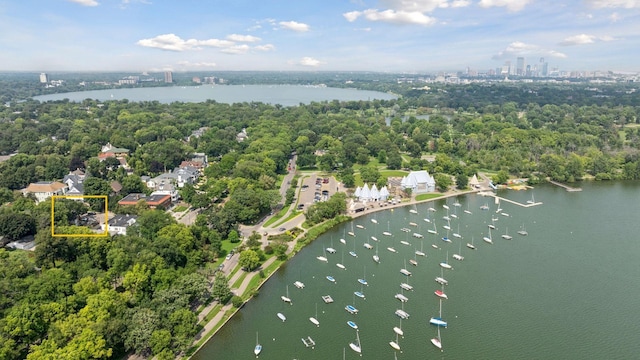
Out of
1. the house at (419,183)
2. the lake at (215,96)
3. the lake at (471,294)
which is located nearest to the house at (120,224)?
the lake at (471,294)

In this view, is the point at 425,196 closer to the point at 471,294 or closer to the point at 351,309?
the point at 471,294

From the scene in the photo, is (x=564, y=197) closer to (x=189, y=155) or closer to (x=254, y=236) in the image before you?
(x=254, y=236)

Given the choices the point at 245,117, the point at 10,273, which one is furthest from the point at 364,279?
Result: the point at 245,117

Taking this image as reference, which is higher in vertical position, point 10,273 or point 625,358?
point 10,273

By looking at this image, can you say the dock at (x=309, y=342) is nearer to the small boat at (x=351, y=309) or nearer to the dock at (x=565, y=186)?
the small boat at (x=351, y=309)

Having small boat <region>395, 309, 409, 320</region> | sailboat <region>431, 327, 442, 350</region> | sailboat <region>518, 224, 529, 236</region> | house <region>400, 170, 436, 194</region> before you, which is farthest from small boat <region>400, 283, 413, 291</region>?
house <region>400, 170, 436, 194</region>

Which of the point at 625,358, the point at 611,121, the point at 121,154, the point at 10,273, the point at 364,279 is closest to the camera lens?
the point at 625,358

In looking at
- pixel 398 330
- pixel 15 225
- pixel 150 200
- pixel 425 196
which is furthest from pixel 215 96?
pixel 398 330

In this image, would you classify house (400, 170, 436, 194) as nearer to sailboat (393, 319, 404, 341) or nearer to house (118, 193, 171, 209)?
sailboat (393, 319, 404, 341)
